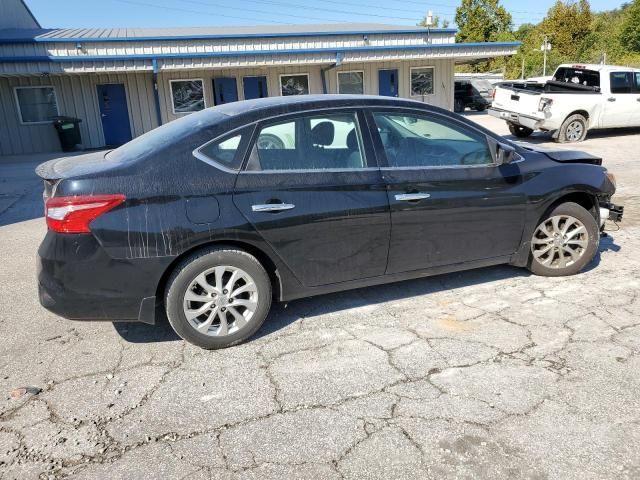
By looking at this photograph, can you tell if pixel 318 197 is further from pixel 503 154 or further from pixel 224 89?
pixel 224 89

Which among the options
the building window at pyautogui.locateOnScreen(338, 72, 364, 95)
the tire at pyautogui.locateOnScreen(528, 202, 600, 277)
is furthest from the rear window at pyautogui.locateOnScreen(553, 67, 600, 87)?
the tire at pyautogui.locateOnScreen(528, 202, 600, 277)

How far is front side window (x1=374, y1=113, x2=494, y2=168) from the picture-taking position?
13.1ft

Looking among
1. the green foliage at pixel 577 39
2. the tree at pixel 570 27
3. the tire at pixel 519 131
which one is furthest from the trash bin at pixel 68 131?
the tree at pixel 570 27

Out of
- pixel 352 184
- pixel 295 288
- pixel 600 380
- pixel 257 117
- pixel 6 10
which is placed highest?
pixel 6 10

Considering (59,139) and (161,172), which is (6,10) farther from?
(161,172)

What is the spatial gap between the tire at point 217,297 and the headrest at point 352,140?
109 centimetres

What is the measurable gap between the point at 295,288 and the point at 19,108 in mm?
18157

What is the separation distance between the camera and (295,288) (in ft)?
12.5

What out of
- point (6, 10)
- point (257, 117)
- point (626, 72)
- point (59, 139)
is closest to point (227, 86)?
point (59, 139)

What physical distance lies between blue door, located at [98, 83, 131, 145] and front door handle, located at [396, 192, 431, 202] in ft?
56.1

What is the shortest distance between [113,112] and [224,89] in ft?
13.4

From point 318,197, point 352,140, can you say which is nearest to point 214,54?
point 352,140

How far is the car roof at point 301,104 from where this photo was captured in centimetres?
375

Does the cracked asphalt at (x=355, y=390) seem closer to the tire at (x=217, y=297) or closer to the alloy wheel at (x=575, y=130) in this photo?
the tire at (x=217, y=297)
